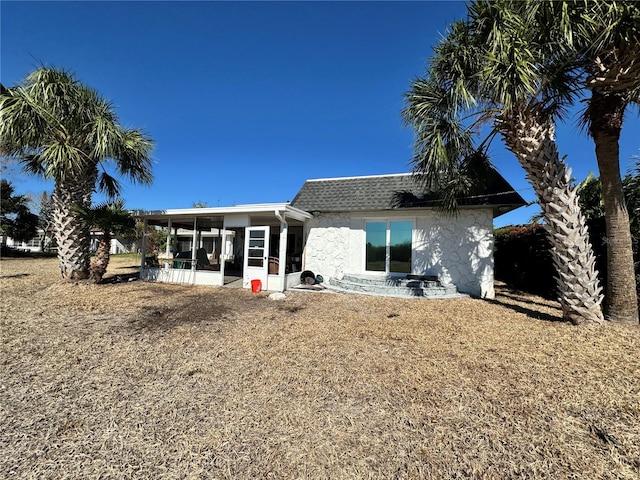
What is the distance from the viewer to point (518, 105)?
20.1 ft

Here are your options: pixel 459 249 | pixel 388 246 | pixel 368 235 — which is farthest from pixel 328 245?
pixel 459 249

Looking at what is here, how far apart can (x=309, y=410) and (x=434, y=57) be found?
8.18 meters

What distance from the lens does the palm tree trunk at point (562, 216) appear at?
602 cm

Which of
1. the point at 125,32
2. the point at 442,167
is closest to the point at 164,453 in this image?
the point at 442,167

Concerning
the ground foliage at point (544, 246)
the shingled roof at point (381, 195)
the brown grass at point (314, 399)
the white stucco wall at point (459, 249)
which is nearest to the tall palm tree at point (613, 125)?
the ground foliage at point (544, 246)

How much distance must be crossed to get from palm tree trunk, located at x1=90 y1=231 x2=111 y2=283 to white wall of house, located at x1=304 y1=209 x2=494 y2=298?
25.6 ft

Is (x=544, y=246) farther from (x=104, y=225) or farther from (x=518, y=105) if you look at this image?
(x=104, y=225)

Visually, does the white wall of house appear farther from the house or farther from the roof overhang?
the roof overhang

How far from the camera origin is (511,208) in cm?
1010

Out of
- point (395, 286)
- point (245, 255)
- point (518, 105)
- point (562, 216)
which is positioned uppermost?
point (518, 105)

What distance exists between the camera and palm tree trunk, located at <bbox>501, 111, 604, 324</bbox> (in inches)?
237

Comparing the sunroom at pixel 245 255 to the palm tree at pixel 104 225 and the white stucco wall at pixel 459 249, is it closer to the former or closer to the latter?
A: the palm tree at pixel 104 225

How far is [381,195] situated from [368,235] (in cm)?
178

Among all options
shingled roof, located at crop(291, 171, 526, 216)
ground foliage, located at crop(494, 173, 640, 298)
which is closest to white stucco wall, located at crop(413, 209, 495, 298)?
shingled roof, located at crop(291, 171, 526, 216)
